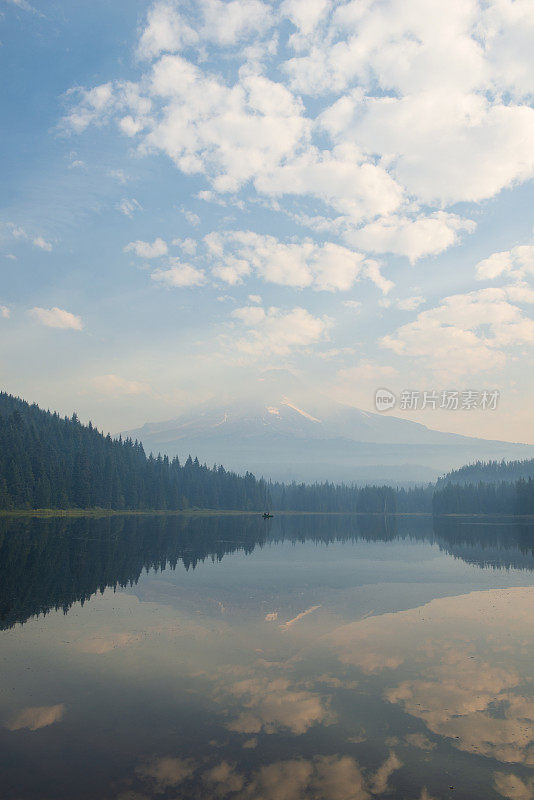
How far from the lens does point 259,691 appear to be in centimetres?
1658

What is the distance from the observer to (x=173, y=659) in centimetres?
1952

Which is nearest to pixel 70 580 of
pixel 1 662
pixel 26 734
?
pixel 1 662

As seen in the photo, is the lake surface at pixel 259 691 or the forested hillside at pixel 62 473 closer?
the lake surface at pixel 259 691

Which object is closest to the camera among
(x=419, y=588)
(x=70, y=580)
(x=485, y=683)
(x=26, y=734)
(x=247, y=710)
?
(x=26, y=734)

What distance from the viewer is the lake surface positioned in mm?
11445

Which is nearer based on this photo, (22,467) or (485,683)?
(485,683)

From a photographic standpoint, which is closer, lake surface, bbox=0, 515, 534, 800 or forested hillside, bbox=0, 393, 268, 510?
lake surface, bbox=0, 515, 534, 800

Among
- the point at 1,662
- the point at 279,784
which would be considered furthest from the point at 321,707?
the point at 1,662

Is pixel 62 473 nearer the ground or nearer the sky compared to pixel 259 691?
nearer the sky

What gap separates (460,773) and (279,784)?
4.39 meters

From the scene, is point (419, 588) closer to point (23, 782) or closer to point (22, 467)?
point (23, 782)

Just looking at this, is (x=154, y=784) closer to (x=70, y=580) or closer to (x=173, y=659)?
(x=173, y=659)

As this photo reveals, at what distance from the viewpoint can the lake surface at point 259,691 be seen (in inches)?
451

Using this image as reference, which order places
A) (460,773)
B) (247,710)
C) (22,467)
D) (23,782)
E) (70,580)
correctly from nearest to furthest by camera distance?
1. (23,782)
2. (460,773)
3. (247,710)
4. (70,580)
5. (22,467)
